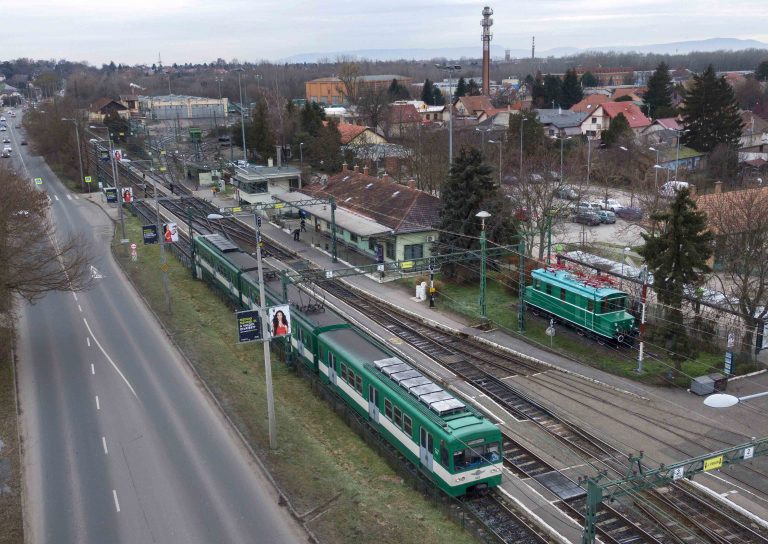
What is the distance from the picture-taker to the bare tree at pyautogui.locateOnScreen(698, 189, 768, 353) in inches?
1226

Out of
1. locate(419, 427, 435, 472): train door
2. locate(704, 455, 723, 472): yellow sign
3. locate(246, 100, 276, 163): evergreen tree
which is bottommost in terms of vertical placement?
locate(419, 427, 435, 472): train door

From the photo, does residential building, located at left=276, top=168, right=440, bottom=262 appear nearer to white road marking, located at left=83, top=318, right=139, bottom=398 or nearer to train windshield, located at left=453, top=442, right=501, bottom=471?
white road marking, located at left=83, top=318, right=139, bottom=398

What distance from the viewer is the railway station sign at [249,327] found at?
77.1 ft

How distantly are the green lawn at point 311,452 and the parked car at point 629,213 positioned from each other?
36.0 meters

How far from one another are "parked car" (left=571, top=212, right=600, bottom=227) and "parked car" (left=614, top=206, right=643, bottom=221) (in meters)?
2.47

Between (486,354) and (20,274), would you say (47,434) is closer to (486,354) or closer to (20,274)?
(20,274)

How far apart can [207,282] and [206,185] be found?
3884 cm

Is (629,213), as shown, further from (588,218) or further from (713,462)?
(713,462)

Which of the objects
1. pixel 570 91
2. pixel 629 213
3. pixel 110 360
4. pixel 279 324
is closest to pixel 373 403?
pixel 279 324

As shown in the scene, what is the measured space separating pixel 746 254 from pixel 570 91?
10656 centimetres

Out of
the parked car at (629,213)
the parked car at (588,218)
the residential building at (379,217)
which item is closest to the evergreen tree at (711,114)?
the parked car at (629,213)

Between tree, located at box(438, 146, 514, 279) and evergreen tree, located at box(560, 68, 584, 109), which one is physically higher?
evergreen tree, located at box(560, 68, 584, 109)

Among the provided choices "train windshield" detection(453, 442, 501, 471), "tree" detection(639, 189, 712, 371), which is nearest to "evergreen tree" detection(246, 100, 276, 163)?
"tree" detection(639, 189, 712, 371)

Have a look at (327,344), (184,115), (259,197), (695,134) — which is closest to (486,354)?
(327,344)
